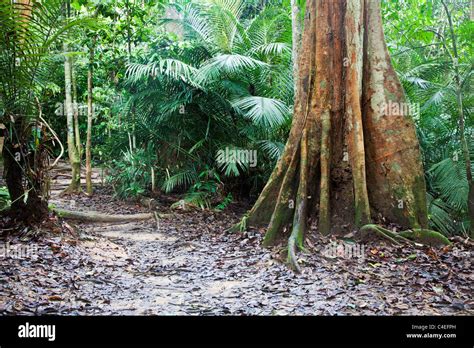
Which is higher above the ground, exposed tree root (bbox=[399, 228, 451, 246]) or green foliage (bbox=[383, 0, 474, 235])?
green foliage (bbox=[383, 0, 474, 235])

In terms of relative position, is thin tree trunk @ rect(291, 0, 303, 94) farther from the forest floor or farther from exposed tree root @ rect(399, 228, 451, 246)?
exposed tree root @ rect(399, 228, 451, 246)

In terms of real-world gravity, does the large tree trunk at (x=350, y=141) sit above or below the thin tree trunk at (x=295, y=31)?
below

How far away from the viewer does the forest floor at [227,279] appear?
3.44 m

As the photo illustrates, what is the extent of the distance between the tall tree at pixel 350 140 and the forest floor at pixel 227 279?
0.46 meters

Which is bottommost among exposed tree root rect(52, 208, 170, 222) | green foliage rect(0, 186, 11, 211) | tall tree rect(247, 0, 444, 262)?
exposed tree root rect(52, 208, 170, 222)

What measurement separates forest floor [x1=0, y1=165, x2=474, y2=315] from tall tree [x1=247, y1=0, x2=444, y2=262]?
46 centimetres

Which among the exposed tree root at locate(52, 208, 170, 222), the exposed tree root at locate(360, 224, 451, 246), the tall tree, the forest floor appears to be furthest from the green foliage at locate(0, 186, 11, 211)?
the exposed tree root at locate(360, 224, 451, 246)

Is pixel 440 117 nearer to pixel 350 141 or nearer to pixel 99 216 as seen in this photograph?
pixel 350 141

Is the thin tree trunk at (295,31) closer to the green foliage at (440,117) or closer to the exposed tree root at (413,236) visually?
the green foliage at (440,117)

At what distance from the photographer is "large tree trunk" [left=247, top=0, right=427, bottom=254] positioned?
5273 millimetres

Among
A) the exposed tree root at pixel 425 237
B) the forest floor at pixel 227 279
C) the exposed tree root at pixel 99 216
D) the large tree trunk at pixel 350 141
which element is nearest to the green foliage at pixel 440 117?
the large tree trunk at pixel 350 141

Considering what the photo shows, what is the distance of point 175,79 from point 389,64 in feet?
13.1

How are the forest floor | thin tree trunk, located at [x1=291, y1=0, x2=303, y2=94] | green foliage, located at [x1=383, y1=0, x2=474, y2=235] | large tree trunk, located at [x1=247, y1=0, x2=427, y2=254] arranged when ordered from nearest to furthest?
the forest floor, large tree trunk, located at [x1=247, y1=0, x2=427, y2=254], green foliage, located at [x1=383, y1=0, x2=474, y2=235], thin tree trunk, located at [x1=291, y1=0, x2=303, y2=94]
